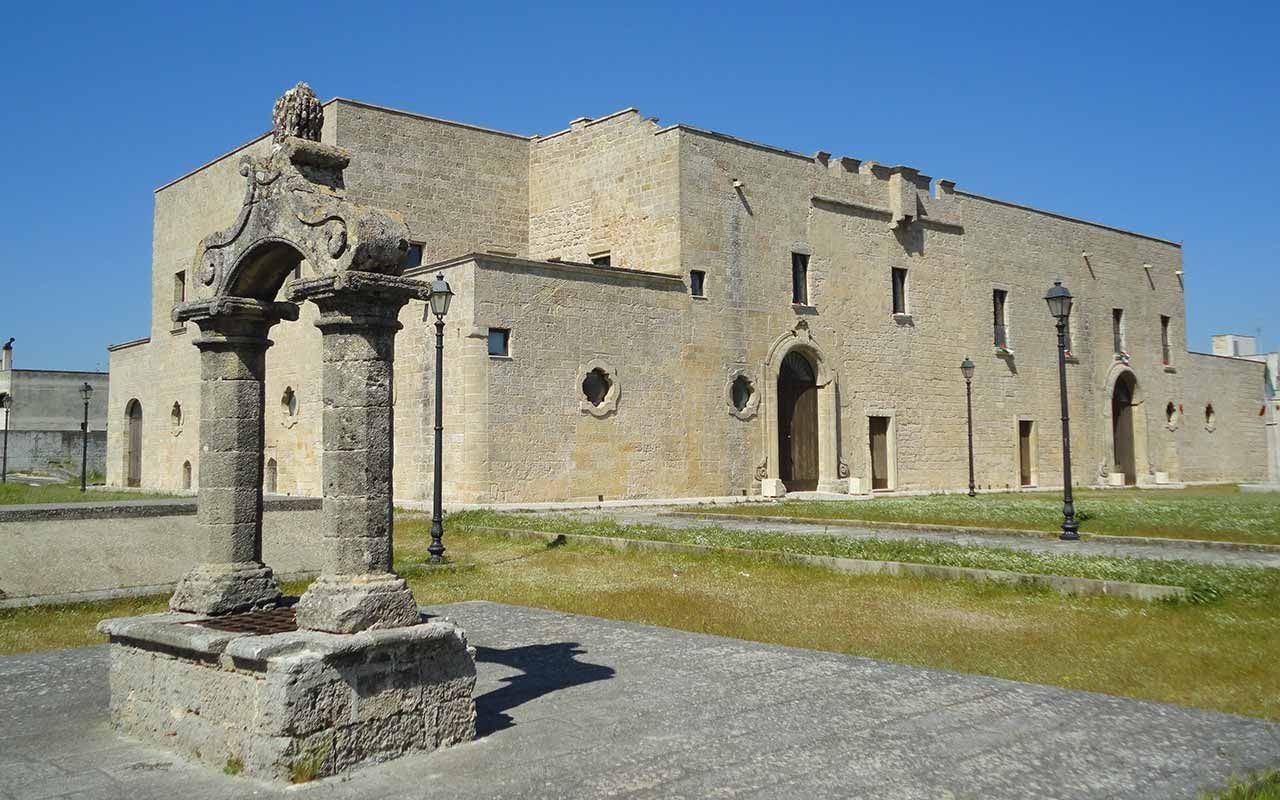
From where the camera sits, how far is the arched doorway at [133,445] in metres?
31.3

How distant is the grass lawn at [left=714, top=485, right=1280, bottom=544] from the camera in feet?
48.1

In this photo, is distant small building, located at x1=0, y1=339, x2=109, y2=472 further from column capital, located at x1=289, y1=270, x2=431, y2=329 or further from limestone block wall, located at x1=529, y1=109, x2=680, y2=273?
column capital, located at x1=289, y1=270, x2=431, y2=329

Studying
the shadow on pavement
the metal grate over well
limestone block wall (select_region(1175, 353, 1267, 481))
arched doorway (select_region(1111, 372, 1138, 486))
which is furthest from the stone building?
the metal grate over well

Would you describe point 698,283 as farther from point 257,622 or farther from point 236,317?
point 257,622

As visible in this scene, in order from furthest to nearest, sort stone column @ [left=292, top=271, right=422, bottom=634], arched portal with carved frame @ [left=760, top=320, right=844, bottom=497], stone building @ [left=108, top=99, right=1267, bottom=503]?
arched portal with carved frame @ [left=760, top=320, right=844, bottom=497] → stone building @ [left=108, top=99, right=1267, bottom=503] → stone column @ [left=292, top=271, right=422, bottom=634]

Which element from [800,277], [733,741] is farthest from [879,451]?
[733,741]

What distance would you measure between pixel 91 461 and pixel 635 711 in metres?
49.2

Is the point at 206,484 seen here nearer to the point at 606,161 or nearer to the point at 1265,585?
the point at 1265,585

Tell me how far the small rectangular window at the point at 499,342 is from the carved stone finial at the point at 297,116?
13.8 m

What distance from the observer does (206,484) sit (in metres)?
6.59

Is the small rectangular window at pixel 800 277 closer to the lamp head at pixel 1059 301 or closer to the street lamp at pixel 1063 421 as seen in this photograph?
the street lamp at pixel 1063 421

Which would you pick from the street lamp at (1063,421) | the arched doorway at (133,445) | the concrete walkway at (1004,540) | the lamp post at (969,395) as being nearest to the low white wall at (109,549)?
the concrete walkway at (1004,540)

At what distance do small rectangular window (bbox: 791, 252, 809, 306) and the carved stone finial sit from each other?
20.6m

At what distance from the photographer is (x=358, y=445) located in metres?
5.47
